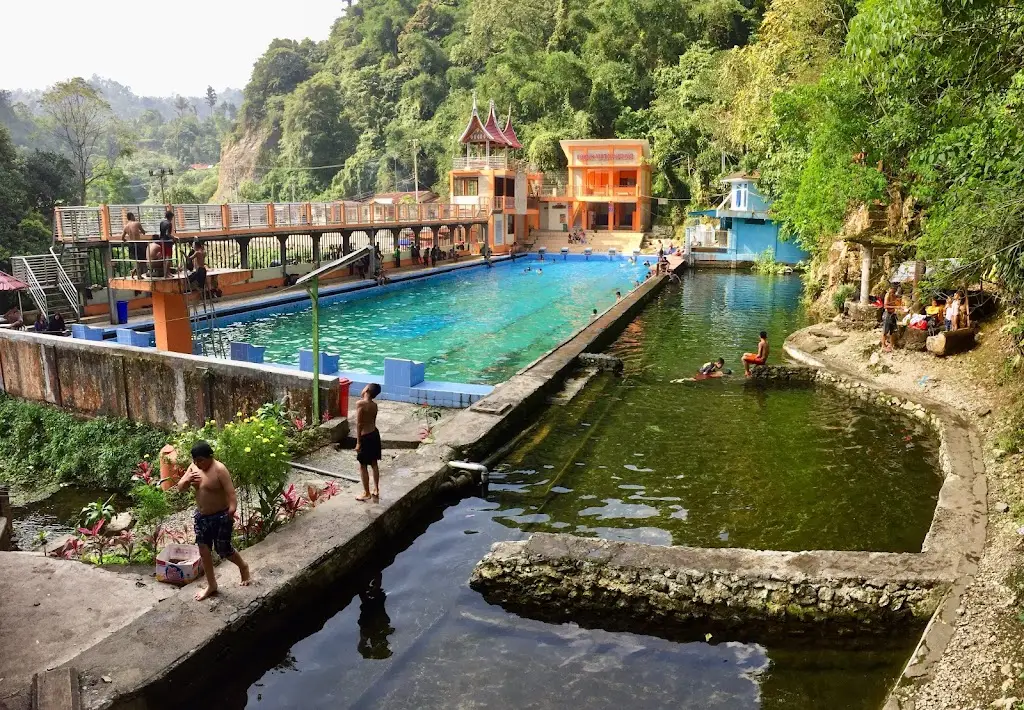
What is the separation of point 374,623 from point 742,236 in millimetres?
36139

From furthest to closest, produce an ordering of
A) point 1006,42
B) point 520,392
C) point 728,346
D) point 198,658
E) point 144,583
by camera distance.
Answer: point 728,346 < point 520,392 < point 1006,42 < point 144,583 < point 198,658

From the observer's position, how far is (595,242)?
1873 inches

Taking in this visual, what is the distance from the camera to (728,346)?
19547 mm

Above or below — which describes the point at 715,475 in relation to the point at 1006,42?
below

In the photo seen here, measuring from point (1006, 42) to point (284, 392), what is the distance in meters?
10.9

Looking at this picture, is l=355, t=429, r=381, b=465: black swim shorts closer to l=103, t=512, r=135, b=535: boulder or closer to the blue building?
l=103, t=512, r=135, b=535: boulder

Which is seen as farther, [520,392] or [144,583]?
[520,392]

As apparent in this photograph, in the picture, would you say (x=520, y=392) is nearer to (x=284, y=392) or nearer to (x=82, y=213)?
(x=284, y=392)

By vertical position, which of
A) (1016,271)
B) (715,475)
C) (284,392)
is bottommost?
(715,475)

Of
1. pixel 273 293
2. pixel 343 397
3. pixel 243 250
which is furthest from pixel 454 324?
pixel 343 397

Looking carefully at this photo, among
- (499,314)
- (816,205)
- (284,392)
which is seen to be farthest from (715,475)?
(499,314)

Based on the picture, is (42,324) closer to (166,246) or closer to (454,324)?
(166,246)

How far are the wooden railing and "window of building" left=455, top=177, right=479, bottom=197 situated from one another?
9976mm

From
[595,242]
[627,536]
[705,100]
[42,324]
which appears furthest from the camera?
[705,100]
